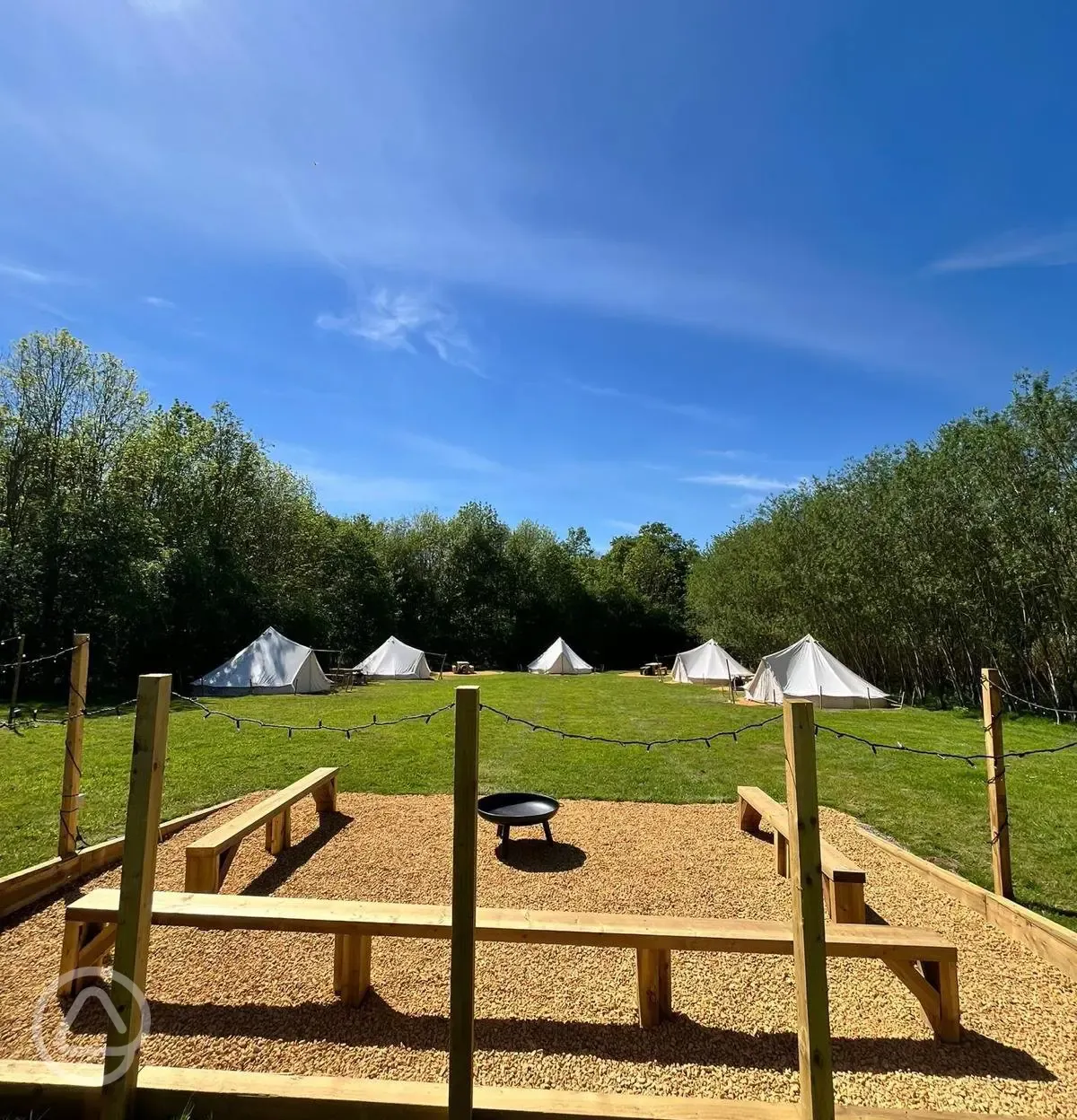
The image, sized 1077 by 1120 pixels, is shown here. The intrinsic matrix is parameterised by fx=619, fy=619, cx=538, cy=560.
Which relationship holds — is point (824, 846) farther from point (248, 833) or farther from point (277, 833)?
point (277, 833)

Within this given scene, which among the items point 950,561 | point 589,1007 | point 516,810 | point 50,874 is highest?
point 950,561

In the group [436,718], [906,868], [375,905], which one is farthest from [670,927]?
[436,718]

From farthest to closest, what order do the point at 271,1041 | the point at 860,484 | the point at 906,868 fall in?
the point at 860,484
the point at 906,868
the point at 271,1041

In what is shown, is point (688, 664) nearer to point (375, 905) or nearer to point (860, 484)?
point (860, 484)

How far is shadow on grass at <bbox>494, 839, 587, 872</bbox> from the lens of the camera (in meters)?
4.68

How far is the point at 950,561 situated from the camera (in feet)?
49.0

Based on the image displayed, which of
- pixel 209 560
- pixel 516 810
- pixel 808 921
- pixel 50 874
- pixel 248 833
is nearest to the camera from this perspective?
pixel 808 921

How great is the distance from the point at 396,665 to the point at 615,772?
16499 mm

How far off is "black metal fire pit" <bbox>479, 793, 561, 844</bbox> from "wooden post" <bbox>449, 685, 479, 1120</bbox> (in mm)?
2902

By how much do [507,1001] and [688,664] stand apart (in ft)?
70.4

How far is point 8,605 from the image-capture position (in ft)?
49.1

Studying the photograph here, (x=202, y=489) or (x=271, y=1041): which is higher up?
(x=202, y=489)

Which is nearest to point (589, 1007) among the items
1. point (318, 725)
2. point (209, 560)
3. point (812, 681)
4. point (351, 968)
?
point (351, 968)

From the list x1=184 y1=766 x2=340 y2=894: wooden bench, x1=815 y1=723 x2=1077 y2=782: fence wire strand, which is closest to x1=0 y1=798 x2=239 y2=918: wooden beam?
x1=184 y1=766 x2=340 y2=894: wooden bench
